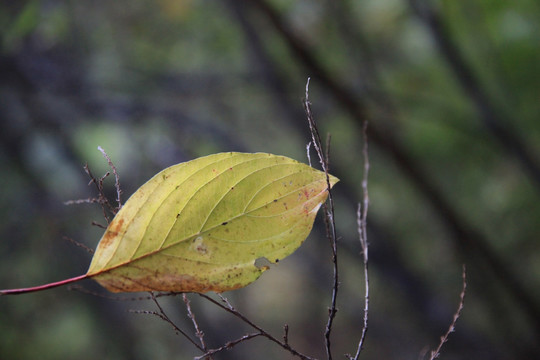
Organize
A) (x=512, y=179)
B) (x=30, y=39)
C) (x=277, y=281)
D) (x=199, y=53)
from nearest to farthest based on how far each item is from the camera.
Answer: (x=30, y=39) → (x=512, y=179) → (x=199, y=53) → (x=277, y=281)

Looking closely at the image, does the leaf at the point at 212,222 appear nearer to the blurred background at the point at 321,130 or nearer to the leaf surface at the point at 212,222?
the leaf surface at the point at 212,222

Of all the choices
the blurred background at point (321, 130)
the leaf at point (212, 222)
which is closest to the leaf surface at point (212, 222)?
the leaf at point (212, 222)

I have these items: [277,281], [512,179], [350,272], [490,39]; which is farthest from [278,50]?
[277,281]

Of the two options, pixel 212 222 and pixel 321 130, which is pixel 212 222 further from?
pixel 321 130

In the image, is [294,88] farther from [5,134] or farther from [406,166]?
[5,134]

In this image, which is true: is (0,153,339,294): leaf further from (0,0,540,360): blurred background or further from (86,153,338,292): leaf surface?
(0,0,540,360): blurred background

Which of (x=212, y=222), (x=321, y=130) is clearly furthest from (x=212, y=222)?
(x=321, y=130)

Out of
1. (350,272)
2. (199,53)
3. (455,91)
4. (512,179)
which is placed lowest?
(350,272)

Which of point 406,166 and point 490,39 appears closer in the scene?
point 406,166
